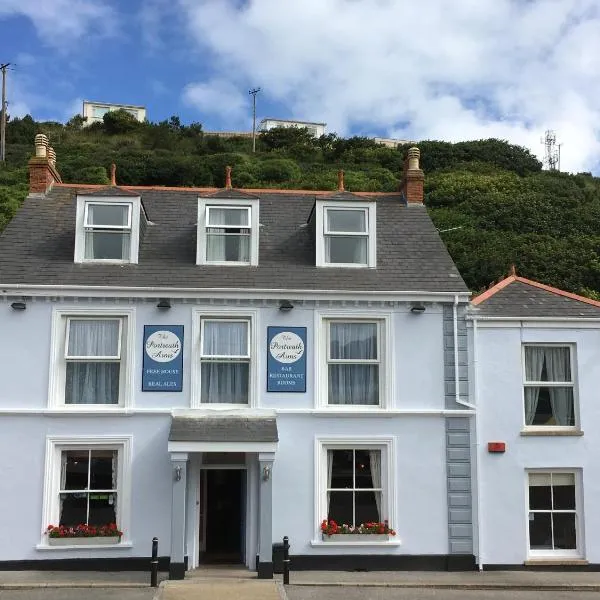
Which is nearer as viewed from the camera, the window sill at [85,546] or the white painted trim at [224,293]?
the window sill at [85,546]

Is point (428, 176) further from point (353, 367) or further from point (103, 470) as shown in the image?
point (103, 470)

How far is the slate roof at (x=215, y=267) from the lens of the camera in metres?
13.9

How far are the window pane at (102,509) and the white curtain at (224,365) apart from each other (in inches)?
104

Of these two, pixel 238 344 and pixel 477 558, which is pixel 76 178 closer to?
pixel 238 344

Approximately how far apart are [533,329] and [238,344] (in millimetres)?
6127

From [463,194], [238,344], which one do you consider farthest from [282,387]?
[463,194]

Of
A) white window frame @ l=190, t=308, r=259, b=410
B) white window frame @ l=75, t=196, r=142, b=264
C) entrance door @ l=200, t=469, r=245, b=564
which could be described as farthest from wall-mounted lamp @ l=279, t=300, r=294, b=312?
entrance door @ l=200, t=469, r=245, b=564

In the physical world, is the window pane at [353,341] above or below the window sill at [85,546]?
above

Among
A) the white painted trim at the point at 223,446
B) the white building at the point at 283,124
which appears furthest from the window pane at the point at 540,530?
the white building at the point at 283,124

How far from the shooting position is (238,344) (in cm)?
1388

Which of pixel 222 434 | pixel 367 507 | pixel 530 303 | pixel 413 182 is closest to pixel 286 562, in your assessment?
pixel 367 507

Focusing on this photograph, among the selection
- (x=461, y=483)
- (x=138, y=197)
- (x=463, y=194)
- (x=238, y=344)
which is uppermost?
(x=463, y=194)

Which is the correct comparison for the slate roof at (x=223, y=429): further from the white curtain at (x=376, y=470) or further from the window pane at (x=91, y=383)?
the white curtain at (x=376, y=470)

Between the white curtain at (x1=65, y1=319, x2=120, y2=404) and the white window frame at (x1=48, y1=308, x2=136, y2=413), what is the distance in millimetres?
103
